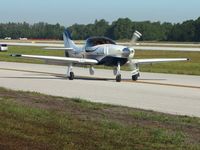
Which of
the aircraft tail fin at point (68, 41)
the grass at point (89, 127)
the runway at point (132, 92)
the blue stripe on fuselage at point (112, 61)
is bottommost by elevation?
the runway at point (132, 92)

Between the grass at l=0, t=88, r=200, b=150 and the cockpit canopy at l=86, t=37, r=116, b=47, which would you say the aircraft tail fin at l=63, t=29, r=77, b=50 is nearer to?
the cockpit canopy at l=86, t=37, r=116, b=47

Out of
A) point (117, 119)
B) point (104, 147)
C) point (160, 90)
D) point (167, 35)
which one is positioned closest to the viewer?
point (104, 147)

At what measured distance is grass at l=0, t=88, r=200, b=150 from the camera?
944cm

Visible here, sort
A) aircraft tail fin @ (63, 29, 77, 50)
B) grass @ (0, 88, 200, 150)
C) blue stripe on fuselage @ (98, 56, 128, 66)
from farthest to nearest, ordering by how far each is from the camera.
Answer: aircraft tail fin @ (63, 29, 77, 50), blue stripe on fuselage @ (98, 56, 128, 66), grass @ (0, 88, 200, 150)

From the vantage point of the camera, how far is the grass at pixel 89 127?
372 inches

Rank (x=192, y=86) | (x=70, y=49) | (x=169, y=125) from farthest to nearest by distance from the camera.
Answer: (x=70, y=49) < (x=192, y=86) < (x=169, y=125)

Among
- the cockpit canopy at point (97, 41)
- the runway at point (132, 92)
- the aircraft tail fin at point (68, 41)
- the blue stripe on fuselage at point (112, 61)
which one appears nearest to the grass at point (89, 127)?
the runway at point (132, 92)

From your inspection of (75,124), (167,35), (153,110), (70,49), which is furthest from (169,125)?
(167,35)

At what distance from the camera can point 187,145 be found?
953 centimetres

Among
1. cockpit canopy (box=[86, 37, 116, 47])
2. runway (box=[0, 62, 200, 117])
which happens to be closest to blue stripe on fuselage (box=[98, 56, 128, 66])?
cockpit canopy (box=[86, 37, 116, 47])

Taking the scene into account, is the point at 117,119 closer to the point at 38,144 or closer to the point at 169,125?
the point at 169,125

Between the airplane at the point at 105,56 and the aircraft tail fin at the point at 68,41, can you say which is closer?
the airplane at the point at 105,56

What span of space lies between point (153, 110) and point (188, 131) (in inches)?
154

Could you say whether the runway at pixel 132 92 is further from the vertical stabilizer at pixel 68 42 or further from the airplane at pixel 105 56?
the vertical stabilizer at pixel 68 42
